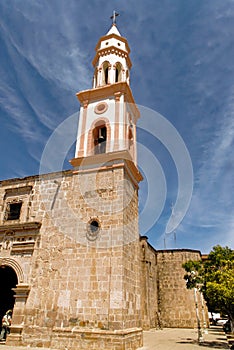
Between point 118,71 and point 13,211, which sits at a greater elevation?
Result: point 118,71

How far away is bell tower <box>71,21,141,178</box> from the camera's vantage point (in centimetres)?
1294

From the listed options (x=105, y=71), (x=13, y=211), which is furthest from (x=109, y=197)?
(x=105, y=71)

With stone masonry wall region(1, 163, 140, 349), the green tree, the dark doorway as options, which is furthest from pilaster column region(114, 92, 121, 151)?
the dark doorway

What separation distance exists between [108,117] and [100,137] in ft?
3.58

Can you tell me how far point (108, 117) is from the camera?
45.2 feet

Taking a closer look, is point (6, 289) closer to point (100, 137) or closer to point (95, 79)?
point (100, 137)

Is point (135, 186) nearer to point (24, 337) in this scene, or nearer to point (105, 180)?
point (105, 180)

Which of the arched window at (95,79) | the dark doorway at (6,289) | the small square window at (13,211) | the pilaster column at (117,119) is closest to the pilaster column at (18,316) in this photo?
the dark doorway at (6,289)

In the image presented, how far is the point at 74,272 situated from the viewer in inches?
420

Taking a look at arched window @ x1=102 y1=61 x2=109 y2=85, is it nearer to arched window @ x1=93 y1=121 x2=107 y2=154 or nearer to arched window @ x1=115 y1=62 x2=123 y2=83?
arched window @ x1=115 y1=62 x2=123 y2=83

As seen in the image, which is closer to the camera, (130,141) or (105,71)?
(130,141)

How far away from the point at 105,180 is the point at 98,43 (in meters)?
10.2

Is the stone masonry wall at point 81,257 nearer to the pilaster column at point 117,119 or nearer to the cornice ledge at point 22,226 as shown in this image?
the cornice ledge at point 22,226

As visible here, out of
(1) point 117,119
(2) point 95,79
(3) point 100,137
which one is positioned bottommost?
(3) point 100,137
